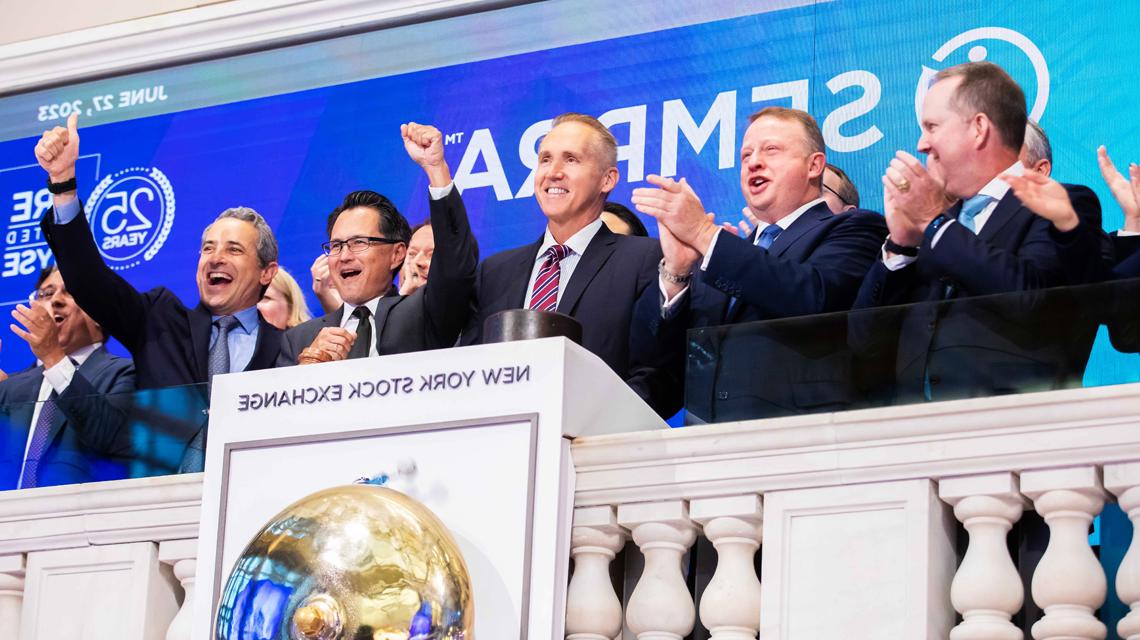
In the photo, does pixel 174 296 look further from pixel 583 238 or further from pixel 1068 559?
pixel 1068 559

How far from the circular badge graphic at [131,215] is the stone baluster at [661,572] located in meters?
3.97

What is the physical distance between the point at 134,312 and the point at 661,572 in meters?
3.75

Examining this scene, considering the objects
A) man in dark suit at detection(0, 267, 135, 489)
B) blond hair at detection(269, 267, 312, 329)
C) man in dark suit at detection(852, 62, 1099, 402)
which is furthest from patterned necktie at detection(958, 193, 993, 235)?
blond hair at detection(269, 267, 312, 329)

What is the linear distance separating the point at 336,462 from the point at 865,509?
961mm

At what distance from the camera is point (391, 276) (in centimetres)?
615

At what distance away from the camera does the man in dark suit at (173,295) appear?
6383mm

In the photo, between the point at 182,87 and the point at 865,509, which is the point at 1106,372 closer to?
the point at 865,509

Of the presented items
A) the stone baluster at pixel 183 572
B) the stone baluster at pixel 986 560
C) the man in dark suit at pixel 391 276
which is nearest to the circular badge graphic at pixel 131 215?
the man in dark suit at pixel 391 276

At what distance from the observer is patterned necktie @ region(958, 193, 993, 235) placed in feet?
16.1

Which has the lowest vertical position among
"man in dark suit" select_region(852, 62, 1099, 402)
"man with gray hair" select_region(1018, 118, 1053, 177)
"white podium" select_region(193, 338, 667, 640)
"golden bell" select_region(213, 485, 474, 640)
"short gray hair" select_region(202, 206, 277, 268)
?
"golden bell" select_region(213, 485, 474, 640)

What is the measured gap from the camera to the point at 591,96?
20.1 ft

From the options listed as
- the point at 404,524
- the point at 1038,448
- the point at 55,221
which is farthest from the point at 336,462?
the point at 55,221

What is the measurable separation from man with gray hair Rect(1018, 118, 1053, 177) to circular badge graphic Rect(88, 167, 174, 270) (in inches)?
125

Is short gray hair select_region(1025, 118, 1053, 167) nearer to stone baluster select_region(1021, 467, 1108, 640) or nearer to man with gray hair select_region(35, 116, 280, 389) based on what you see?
stone baluster select_region(1021, 467, 1108, 640)
